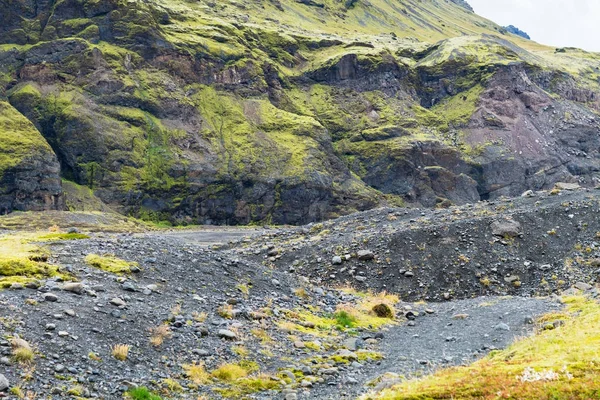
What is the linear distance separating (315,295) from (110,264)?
1005 cm

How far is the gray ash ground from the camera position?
14.6 meters

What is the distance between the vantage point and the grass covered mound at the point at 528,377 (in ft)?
34.4

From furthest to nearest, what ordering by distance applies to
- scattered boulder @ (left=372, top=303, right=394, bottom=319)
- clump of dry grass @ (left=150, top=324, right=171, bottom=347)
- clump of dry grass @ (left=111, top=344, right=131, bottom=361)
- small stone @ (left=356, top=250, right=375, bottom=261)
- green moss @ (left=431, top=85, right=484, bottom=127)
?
green moss @ (left=431, top=85, right=484, bottom=127)
small stone @ (left=356, top=250, right=375, bottom=261)
scattered boulder @ (left=372, top=303, right=394, bottom=319)
clump of dry grass @ (left=150, top=324, right=171, bottom=347)
clump of dry grass @ (left=111, top=344, right=131, bottom=361)

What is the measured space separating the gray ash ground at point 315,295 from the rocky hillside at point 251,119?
67.7m

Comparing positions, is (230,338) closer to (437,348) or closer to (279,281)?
(437,348)

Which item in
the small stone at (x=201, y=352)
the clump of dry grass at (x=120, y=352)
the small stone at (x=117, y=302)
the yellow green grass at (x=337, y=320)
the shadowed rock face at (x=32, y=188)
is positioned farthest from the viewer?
the shadowed rock face at (x=32, y=188)

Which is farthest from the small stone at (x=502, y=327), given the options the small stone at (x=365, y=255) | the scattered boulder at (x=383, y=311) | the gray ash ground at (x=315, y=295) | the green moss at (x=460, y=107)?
the green moss at (x=460, y=107)

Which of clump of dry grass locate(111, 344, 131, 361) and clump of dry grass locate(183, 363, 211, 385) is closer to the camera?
clump of dry grass locate(111, 344, 131, 361)

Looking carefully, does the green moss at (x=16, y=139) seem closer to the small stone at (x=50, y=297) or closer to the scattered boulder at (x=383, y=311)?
the scattered boulder at (x=383, y=311)

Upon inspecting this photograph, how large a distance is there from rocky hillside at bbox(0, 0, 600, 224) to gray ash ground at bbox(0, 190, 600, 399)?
67.7 metres

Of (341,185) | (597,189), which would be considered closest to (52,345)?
(597,189)

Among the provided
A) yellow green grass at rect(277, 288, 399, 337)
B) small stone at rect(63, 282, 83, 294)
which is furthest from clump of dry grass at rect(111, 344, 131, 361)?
yellow green grass at rect(277, 288, 399, 337)

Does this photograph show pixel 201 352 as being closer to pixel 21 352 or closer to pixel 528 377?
pixel 21 352

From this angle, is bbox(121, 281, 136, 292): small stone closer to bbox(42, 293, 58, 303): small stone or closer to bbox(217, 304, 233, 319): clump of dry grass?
bbox(217, 304, 233, 319): clump of dry grass
